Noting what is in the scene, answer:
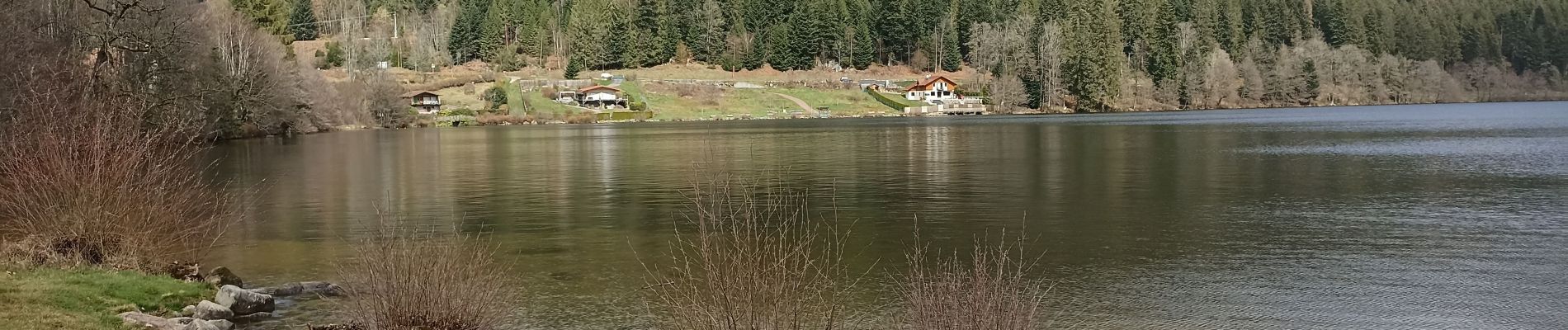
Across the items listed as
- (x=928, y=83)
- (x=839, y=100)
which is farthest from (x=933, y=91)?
(x=839, y=100)

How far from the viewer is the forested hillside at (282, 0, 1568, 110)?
14625cm

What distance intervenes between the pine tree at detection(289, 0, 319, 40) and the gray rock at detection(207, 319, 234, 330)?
173025 mm

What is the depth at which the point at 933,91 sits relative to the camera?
14712cm

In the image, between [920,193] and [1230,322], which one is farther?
[920,193]

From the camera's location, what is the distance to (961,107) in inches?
5482

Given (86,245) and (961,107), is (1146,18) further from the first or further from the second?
(86,245)

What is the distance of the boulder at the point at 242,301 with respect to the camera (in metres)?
14.0

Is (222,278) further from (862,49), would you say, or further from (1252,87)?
(862,49)

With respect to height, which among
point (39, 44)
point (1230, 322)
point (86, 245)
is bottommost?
point (1230, 322)

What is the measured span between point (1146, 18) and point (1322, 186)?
438ft

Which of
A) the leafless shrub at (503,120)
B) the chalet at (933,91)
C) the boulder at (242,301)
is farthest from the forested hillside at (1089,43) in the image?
the boulder at (242,301)

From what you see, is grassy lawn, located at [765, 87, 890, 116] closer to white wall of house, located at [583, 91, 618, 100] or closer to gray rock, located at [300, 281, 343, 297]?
white wall of house, located at [583, 91, 618, 100]

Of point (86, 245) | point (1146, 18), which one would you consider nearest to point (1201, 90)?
point (1146, 18)

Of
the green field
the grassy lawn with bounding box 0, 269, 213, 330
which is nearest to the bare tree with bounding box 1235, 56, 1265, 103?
the green field
